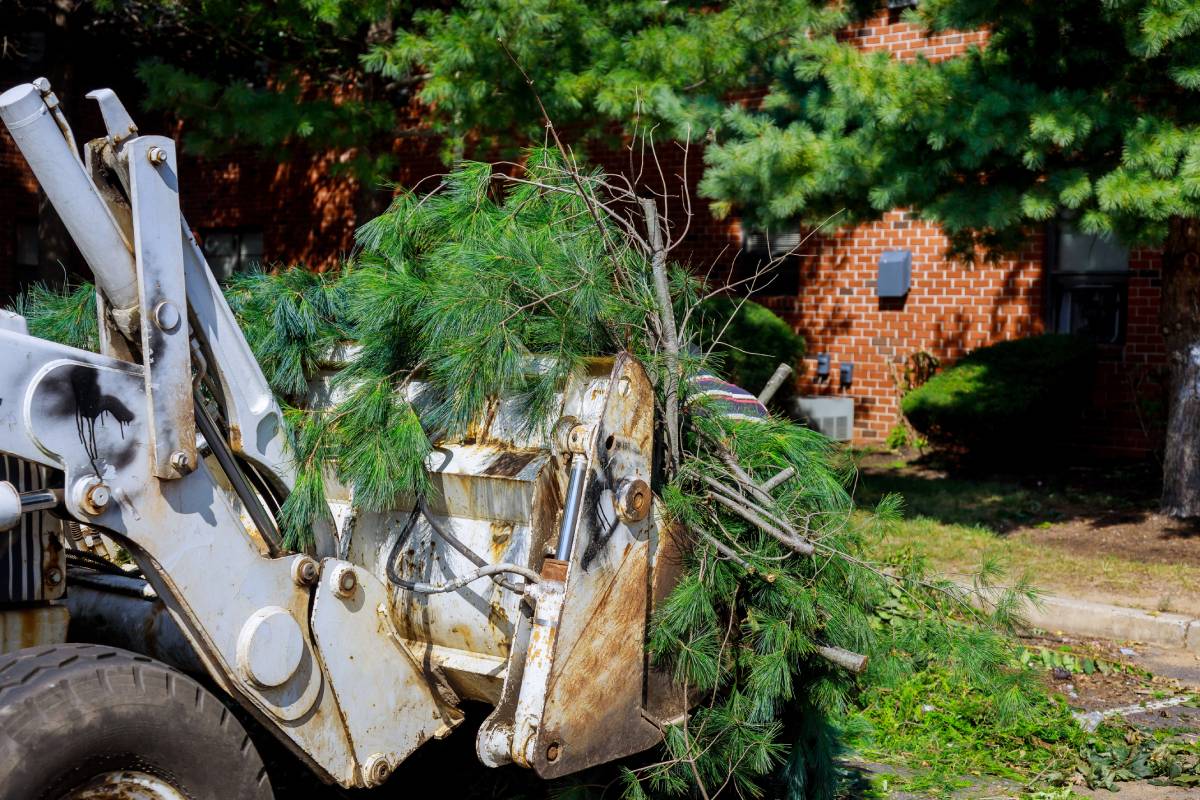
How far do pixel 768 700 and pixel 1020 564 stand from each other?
4814mm

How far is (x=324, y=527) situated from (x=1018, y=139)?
17.8 feet

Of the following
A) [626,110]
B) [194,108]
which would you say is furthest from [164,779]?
[194,108]

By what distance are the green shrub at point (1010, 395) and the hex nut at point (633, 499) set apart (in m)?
8.07

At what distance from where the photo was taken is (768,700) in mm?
3658

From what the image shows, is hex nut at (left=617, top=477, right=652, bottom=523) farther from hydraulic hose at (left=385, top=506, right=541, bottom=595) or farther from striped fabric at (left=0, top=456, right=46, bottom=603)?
striped fabric at (left=0, top=456, right=46, bottom=603)

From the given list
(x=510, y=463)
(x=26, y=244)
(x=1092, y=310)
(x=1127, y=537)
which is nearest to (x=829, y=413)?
(x=1092, y=310)

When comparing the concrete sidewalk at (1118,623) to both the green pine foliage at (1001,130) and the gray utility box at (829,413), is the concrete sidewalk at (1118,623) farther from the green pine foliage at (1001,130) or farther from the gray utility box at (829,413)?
the gray utility box at (829,413)

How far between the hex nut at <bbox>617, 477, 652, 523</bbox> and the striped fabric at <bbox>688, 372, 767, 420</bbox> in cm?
45

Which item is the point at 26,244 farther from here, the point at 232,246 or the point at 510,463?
the point at 510,463

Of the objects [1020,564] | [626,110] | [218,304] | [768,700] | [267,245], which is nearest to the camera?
[218,304]

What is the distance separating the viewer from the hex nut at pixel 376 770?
346 centimetres

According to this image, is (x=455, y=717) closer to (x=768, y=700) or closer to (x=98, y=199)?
(x=768, y=700)

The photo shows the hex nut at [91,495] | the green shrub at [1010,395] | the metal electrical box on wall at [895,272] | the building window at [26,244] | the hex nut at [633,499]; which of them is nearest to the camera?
the hex nut at [91,495]

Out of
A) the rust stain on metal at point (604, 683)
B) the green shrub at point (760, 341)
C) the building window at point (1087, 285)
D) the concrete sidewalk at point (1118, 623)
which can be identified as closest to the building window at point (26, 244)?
the green shrub at point (760, 341)
